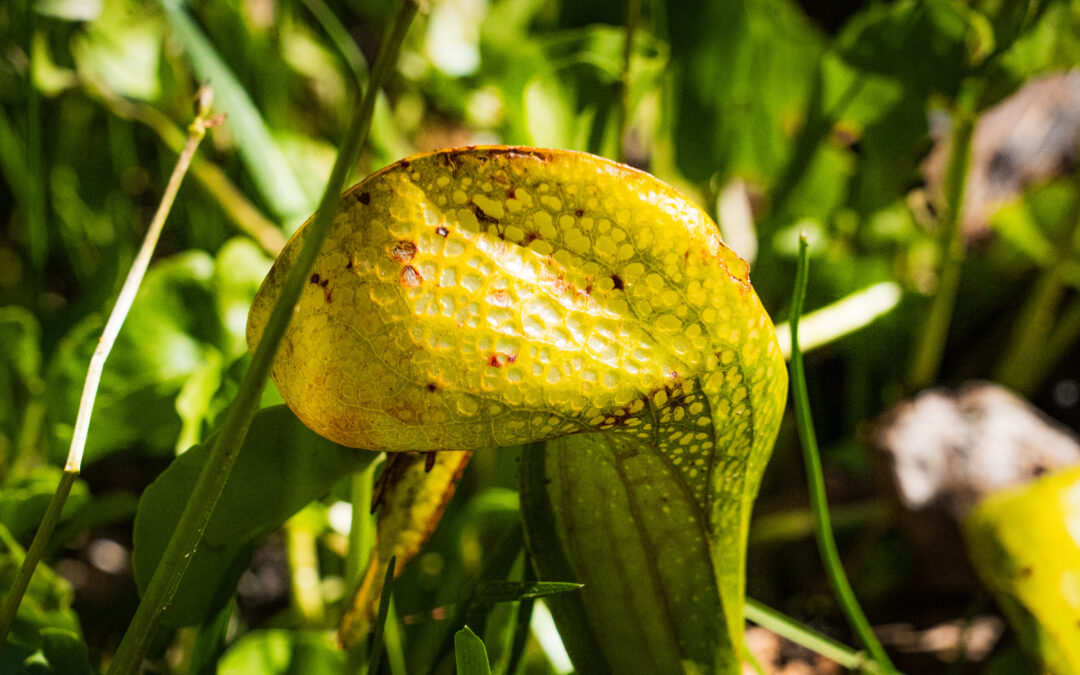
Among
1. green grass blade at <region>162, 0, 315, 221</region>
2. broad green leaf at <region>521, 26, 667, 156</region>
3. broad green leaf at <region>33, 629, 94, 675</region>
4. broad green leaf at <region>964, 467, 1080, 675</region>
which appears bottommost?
broad green leaf at <region>33, 629, 94, 675</region>

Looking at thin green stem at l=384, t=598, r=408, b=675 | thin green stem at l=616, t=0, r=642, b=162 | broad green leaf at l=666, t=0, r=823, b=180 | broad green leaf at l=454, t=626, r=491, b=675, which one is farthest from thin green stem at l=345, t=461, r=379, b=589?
broad green leaf at l=666, t=0, r=823, b=180

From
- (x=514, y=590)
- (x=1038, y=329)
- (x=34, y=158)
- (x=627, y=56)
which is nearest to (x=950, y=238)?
(x=1038, y=329)

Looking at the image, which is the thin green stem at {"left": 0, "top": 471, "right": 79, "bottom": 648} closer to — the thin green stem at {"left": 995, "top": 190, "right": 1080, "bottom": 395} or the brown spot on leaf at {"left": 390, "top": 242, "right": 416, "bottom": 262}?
the brown spot on leaf at {"left": 390, "top": 242, "right": 416, "bottom": 262}

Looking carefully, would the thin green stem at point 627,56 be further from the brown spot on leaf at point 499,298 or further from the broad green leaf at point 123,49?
the broad green leaf at point 123,49

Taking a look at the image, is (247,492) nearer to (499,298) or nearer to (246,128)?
(499,298)

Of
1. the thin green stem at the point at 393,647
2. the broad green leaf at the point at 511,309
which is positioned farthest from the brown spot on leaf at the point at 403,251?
the thin green stem at the point at 393,647

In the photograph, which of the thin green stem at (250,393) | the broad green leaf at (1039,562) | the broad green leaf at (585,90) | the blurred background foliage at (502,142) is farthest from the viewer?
the broad green leaf at (585,90)
